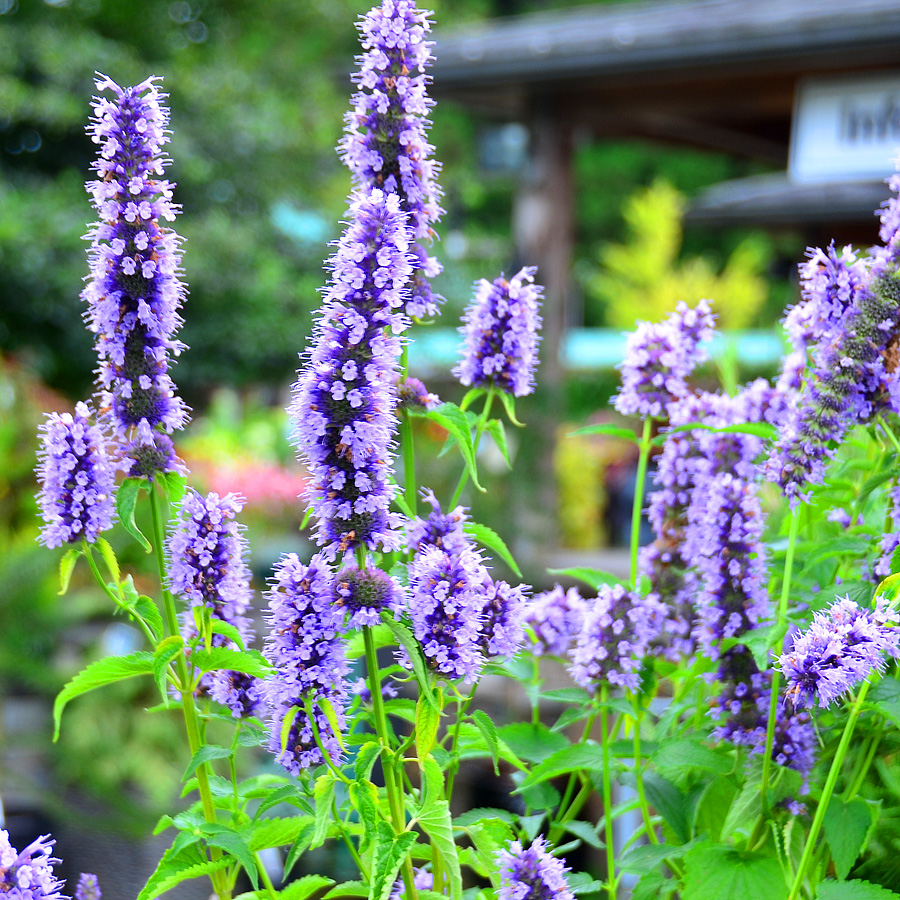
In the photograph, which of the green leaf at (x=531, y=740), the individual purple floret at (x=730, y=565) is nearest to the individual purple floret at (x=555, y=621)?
the green leaf at (x=531, y=740)

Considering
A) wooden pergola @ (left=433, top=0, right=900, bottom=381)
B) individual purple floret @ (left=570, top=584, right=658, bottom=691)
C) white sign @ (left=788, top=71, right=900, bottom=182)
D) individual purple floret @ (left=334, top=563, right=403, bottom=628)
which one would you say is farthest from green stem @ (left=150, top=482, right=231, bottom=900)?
wooden pergola @ (left=433, top=0, right=900, bottom=381)

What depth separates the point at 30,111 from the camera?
10.7 m

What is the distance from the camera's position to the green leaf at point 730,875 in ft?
4.19

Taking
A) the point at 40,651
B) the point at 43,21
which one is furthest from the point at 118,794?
the point at 43,21

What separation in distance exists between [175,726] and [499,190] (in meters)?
19.5

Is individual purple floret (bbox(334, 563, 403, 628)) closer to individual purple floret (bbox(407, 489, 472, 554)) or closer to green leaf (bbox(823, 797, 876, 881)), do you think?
individual purple floret (bbox(407, 489, 472, 554))

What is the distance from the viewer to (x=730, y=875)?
1.30 metres

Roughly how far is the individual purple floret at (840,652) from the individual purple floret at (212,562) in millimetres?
605

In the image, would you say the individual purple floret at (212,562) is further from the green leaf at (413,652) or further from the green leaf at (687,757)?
the green leaf at (687,757)

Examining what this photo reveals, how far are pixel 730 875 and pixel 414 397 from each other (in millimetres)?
667

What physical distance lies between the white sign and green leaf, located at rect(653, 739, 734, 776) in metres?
5.16

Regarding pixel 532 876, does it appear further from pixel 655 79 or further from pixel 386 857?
pixel 655 79

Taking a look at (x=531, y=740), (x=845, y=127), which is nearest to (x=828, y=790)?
(x=531, y=740)

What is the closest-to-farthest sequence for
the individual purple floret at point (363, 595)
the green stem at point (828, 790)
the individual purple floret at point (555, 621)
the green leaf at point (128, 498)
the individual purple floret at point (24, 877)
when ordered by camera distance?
the individual purple floret at point (24, 877) < the individual purple floret at point (363, 595) < the green stem at point (828, 790) < the green leaf at point (128, 498) < the individual purple floret at point (555, 621)
